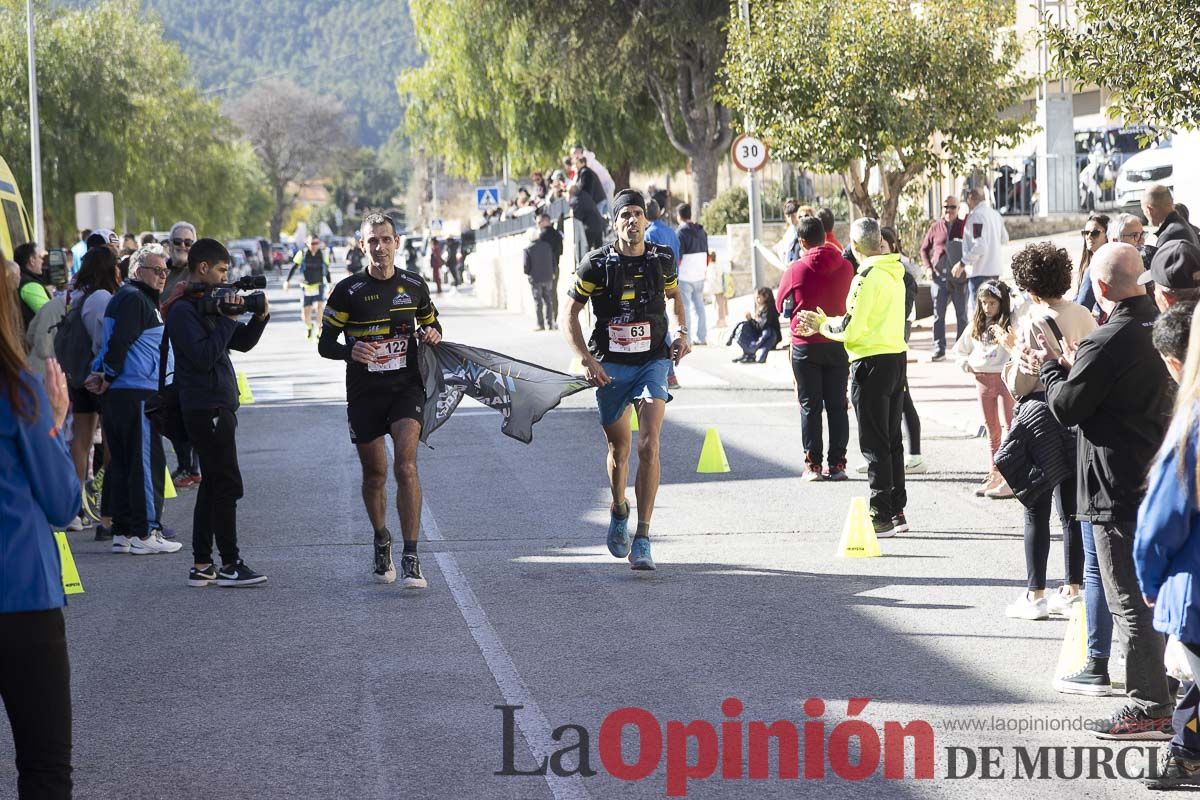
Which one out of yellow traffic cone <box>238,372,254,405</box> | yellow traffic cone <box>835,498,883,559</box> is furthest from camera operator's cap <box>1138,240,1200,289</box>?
yellow traffic cone <box>238,372,254,405</box>

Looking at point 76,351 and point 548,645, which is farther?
point 76,351

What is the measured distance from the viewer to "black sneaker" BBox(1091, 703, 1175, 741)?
5914 millimetres

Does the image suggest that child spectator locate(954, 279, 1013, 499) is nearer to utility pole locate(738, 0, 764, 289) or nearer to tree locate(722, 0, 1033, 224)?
tree locate(722, 0, 1033, 224)

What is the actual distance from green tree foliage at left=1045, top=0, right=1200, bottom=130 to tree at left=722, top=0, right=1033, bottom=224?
9.12m

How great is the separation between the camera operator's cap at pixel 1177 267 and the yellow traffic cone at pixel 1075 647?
1334 mm

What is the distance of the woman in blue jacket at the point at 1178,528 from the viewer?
445 centimetres

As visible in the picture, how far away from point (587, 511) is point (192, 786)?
5.90 meters

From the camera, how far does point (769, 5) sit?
25375mm

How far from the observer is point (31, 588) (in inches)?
168

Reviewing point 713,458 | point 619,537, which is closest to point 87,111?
point 713,458

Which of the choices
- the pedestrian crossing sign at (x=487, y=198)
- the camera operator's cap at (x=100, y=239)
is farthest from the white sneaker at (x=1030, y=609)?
the pedestrian crossing sign at (x=487, y=198)

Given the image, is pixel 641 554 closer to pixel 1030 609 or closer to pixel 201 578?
pixel 1030 609

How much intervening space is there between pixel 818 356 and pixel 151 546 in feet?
16.4

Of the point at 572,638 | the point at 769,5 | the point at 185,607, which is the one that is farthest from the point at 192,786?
the point at 769,5
